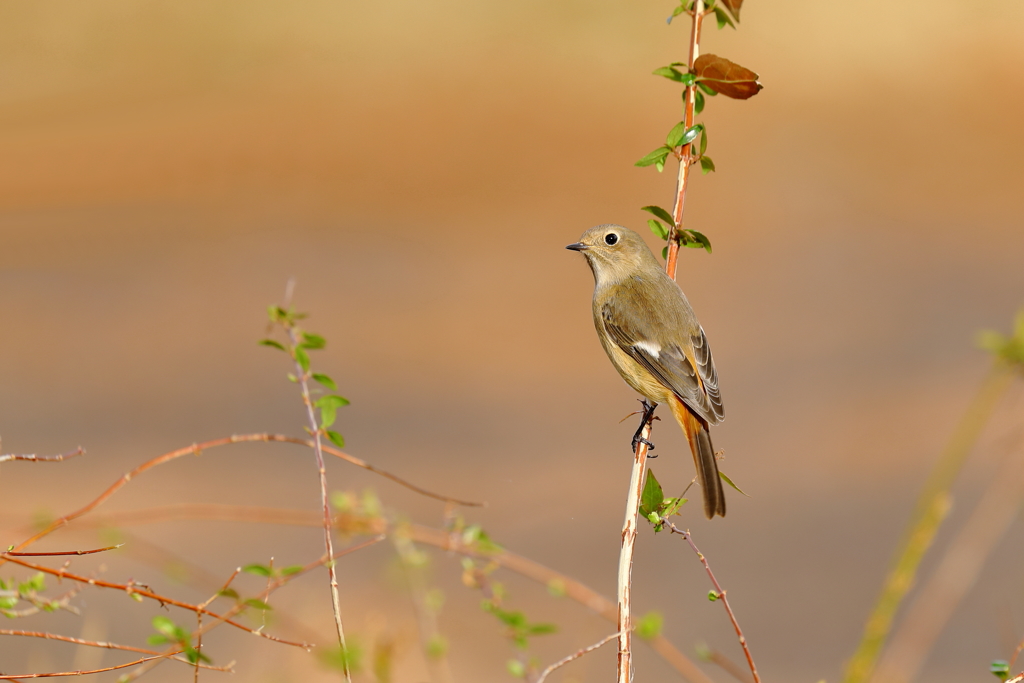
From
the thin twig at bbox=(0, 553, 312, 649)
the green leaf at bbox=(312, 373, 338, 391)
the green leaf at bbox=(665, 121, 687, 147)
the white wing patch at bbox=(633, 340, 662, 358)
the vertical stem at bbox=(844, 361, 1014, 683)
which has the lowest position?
the vertical stem at bbox=(844, 361, 1014, 683)

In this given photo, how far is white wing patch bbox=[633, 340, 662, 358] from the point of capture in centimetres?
428

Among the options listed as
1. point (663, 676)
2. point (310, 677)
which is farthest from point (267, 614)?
point (663, 676)

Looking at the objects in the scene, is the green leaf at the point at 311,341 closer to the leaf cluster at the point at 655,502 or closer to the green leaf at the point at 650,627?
the leaf cluster at the point at 655,502

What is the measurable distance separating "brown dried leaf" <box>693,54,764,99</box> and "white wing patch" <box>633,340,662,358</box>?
1.68 m

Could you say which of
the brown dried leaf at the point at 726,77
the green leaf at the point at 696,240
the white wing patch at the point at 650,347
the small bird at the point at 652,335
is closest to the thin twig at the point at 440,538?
the green leaf at the point at 696,240

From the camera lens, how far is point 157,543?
8.34 metres

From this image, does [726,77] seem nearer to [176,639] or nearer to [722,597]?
[722,597]

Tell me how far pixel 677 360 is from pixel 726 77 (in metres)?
1.74

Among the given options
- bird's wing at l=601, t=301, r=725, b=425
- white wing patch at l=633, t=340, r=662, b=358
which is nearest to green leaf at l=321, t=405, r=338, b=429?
bird's wing at l=601, t=301, r=725, b=425

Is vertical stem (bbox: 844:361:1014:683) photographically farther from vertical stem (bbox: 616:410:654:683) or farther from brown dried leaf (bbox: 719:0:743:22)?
brown dried leaf (bbox: 719:0:743:22)

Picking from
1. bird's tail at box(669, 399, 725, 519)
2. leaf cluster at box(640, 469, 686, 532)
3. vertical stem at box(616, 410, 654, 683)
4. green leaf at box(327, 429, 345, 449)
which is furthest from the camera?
bird's tail at box(669, 399, 725, 519)

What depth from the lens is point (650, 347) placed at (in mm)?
4301

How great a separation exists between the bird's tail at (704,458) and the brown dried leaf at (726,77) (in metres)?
1.27

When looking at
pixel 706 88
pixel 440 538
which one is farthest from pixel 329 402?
pixel 706 88
